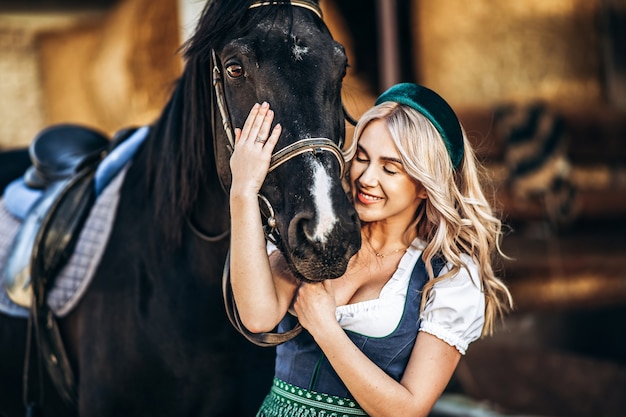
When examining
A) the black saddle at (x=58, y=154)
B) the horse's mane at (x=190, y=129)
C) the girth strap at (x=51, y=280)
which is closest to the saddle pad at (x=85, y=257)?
the girth strap at (x=51, y=280)

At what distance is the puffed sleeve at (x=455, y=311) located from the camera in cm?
156

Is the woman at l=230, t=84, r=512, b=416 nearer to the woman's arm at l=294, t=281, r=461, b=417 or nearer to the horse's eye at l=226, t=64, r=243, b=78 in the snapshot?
the woman's arm at l=294, t=281, r=461, b=417

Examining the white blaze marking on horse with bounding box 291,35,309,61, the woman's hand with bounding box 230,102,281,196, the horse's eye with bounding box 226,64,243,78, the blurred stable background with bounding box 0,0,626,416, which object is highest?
the white blaze marking on horse with bounding box 291,35,309,61

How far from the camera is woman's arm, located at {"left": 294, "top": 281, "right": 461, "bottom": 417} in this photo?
149cm

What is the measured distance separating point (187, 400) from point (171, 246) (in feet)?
1.42

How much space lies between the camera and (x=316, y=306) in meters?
1.55

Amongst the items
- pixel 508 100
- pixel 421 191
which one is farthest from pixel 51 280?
pixel 508 100

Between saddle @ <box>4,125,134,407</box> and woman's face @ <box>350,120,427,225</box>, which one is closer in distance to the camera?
woman's face @ <box>350,120,427,225</box>

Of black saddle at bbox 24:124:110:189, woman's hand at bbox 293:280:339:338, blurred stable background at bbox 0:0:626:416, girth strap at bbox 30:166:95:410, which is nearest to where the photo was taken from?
woman's hand at bbox 293:280:339:338

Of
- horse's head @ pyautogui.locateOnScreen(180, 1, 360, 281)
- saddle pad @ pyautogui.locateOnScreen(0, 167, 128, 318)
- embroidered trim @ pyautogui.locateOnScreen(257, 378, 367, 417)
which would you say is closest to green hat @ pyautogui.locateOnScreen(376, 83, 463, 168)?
horse's head @ pyautogui.locateOnScreen(180, 1, 360, 281)

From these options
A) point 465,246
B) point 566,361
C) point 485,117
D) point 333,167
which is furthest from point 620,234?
point 333,167

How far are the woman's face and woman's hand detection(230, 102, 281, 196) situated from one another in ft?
0.81

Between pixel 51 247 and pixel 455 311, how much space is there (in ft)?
4.12

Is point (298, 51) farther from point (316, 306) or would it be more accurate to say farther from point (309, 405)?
point (309, 405)
